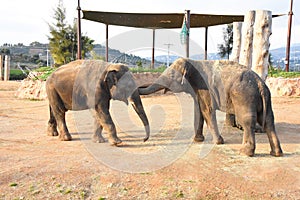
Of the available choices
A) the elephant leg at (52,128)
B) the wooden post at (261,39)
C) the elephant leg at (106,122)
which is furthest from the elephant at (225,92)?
the wooden post at (261,39)

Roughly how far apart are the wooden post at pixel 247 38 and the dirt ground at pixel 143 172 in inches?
92.8

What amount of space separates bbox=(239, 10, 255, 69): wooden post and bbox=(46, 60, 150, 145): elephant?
366 centimetres

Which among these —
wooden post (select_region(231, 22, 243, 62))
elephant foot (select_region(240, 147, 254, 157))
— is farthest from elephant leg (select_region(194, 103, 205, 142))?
wooden post (select_region(231, 22, 243, 62))

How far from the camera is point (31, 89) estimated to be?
11469 mm

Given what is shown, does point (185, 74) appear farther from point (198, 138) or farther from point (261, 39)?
point (261, 39)

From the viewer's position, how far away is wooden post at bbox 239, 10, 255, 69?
22.3ft

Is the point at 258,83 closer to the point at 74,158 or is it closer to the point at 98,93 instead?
the point at 98,93

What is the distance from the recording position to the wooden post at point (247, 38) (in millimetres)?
6792

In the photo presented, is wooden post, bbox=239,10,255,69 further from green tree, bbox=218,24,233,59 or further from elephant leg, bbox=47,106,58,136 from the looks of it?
green tree, bbox=218,24,233,59

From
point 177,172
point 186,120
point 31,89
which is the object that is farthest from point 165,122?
point 31,89

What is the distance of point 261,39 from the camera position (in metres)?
6.57

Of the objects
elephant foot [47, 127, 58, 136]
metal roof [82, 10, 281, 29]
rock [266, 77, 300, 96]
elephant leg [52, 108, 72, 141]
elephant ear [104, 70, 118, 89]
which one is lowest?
elephant foot [47, 127, 58, 136]

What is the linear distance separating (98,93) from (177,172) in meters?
1.76

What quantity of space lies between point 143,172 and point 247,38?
492cm
